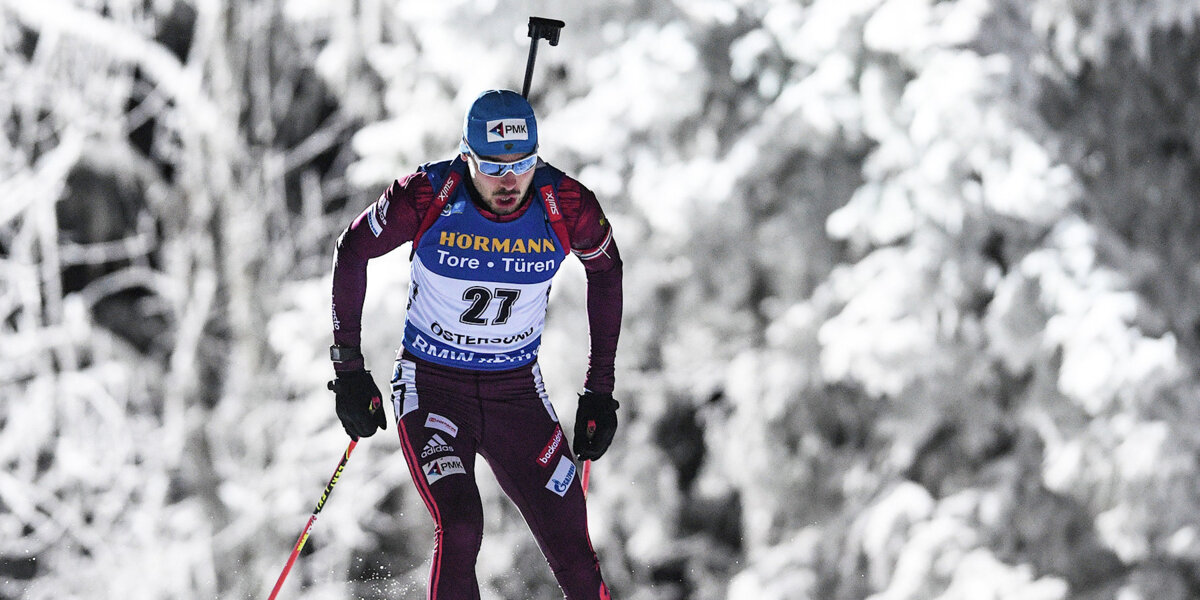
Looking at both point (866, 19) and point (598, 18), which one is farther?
point (598, 18)

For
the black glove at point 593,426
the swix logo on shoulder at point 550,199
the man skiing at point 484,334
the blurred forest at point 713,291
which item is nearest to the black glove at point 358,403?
the man skiing at point 484,334

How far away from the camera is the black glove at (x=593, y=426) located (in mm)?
4293

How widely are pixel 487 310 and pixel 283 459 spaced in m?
7.76

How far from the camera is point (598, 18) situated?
9023 mm

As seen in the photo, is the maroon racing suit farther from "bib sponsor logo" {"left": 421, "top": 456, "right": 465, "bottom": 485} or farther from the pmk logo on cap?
the pmk logo on cap

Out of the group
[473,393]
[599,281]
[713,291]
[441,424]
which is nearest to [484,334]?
[473,393]

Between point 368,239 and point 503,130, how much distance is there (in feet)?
1.97

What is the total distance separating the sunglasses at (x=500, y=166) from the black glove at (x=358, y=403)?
0.79m

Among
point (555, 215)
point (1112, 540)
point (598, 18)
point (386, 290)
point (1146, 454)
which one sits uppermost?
point (598, 18)

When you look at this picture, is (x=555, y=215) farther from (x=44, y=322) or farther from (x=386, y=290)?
(x=44, y=322)

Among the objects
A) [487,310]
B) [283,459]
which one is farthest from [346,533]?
[487,310]

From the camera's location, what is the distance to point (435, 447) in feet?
13.5

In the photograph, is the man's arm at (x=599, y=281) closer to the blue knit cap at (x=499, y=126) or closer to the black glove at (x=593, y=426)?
the black glove at (x=593, y=426)

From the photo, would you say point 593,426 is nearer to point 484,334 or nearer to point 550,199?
point 484,334
